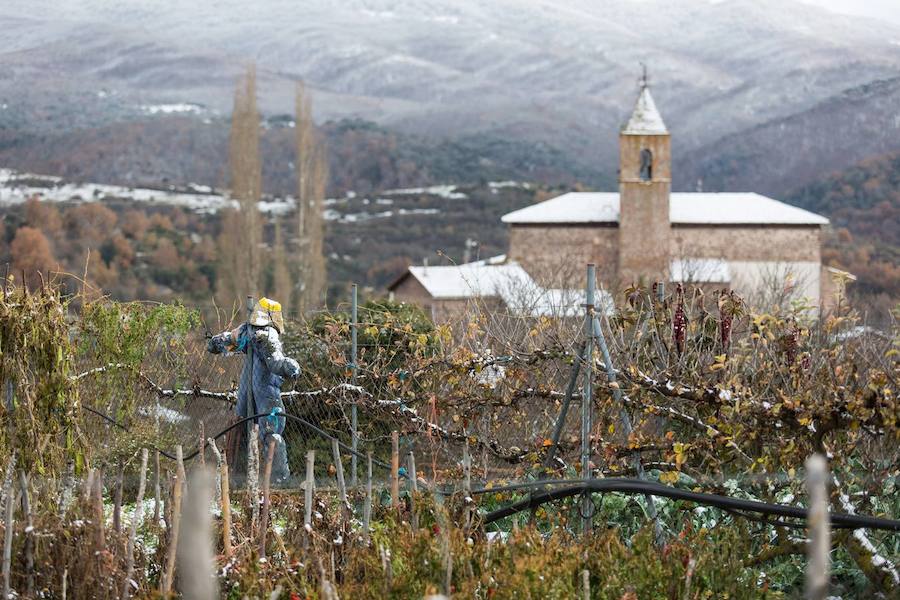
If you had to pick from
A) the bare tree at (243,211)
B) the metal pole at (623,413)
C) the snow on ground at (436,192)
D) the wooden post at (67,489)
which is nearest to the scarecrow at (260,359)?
the wooden post at (67,489)

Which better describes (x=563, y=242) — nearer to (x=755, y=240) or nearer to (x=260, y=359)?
(x=755, y=240)

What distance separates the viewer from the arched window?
42.2m

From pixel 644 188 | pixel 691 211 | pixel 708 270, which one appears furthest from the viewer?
pixel 691 211

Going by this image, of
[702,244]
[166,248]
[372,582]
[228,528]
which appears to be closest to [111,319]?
[228,528]

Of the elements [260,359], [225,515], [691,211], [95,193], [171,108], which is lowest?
[95,193]

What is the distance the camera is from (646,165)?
42375 millimetres

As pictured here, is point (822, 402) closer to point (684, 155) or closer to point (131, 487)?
point (131, 487)

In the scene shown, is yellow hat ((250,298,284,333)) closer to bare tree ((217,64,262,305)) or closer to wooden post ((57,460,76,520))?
wooden post ((57,460,76,520))

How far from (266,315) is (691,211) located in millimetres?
36319

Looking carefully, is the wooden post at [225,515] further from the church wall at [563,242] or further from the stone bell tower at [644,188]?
the church wall at [563,242]

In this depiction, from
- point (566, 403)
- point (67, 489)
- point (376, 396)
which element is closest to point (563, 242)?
point (376, 396)

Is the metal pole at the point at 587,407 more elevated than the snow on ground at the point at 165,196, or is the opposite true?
the metal pole at the point at 587,407

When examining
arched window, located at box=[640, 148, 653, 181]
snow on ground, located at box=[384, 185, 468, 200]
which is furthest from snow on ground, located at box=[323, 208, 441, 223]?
arched window, located at box=[640, 148, 653, 181]

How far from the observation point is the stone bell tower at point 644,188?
138 ft
